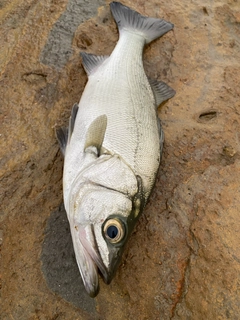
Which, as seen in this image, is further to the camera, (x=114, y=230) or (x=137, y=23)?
(x=137, y=23)

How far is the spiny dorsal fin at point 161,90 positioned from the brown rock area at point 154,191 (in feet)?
0.31

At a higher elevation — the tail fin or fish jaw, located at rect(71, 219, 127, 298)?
the tail fin

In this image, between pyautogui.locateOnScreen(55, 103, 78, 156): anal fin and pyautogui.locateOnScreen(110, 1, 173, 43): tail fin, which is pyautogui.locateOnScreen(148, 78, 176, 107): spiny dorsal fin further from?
pyautogui.locateOnScreen(55, 103, 78, 156): anal fin

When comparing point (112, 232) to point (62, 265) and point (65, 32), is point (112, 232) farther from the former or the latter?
point (65, 32)

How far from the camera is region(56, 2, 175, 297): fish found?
2.48m

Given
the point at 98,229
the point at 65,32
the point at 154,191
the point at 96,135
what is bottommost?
the point at 154,191

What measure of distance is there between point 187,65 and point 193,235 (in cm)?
219

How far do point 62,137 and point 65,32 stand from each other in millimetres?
1499

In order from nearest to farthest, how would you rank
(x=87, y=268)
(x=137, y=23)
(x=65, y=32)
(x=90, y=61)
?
(x=87, y=268) < (x=90, y=61) < (x=65, y=32) < (x=137, y=23)

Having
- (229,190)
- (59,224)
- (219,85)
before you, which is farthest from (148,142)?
(219,85)

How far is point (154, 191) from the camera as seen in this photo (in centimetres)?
310

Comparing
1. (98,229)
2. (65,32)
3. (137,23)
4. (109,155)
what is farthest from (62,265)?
(137,23)

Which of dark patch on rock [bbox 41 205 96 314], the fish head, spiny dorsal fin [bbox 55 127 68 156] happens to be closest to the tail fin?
spiny dorsal fin [bbox 55 127 68 156]

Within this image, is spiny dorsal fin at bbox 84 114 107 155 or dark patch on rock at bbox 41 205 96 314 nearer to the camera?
dark patch on rock at bbox 41 205 96 314
